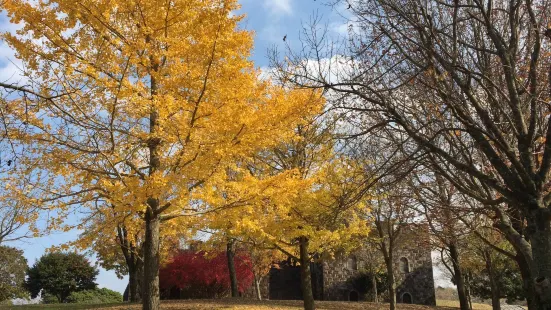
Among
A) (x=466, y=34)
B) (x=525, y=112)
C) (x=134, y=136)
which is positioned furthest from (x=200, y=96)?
(x=525, y=112)

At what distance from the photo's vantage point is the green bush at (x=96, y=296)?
3051 cm

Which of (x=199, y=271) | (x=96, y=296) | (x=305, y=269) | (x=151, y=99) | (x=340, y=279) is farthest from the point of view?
(x=96, y=296)

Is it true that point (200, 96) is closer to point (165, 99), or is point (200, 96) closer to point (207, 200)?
point (165, 99)

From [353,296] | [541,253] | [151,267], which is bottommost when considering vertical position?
[353,296]

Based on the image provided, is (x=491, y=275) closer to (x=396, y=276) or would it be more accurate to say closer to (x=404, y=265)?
(x=396, y=276)

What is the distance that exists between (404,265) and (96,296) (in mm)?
22308

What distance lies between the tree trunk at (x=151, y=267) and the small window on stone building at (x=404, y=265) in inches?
967

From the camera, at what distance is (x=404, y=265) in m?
30.1

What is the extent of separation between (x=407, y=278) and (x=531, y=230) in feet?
86.4

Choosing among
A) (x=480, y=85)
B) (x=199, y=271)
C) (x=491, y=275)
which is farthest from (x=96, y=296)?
(x=480, y=85)

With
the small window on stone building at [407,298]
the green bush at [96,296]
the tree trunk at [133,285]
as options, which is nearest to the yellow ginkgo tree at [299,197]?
the tree trunk at [133,285]

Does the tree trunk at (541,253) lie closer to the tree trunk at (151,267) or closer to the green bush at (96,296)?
the tree trunk at (151,267)

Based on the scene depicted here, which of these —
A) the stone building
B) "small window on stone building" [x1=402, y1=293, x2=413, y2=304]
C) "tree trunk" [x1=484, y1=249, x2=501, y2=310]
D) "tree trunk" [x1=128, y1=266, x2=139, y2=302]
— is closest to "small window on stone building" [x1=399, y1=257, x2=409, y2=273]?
the stone building

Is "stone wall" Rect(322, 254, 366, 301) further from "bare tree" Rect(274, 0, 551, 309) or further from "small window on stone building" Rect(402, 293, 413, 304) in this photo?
"bare tree" Rect(274, 0, 551, 309)
